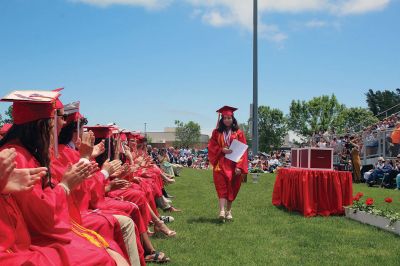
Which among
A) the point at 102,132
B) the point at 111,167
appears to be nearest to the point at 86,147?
the point at 111,167

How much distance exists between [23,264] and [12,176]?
477 millimetres

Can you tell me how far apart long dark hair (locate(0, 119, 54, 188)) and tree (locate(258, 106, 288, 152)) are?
64.9 meters

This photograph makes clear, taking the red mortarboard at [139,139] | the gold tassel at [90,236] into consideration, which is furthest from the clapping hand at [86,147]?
the red mortarboard at [139,139]

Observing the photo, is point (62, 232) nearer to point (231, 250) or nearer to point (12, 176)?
point (12, 176)

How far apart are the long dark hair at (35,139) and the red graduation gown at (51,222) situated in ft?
0.15

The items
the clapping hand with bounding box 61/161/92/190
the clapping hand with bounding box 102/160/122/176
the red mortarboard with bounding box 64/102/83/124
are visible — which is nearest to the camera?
the clapping hand with bounding box 61/161/92/190

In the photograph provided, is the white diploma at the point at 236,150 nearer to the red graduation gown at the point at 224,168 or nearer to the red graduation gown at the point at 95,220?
the red graduation gown at the point at 224,168

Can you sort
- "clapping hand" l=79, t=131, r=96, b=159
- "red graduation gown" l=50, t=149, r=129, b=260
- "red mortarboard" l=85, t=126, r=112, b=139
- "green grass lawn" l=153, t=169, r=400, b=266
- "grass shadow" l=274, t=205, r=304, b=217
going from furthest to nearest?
"grass shadow" l=274, t=205, r=304, b=217, "red mortarboard" l=85, t=126, r=112, b=139, "green grass lawn" l=153, t=169, r=400, b=266, "clapping hand" l=79, t=131, r=96, b=159, "red graduation gown" l=50, t=149, r=129, b=260

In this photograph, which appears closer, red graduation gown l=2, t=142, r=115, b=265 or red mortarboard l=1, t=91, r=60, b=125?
red graduation gown l=2, t=142, r=115, b=265

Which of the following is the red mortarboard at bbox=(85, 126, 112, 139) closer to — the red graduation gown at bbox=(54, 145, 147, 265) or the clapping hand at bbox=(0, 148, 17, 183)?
the red graduation gown at bbox=(54, 145, 147, 265)

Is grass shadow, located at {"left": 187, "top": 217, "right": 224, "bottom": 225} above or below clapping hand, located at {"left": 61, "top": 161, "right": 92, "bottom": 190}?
below

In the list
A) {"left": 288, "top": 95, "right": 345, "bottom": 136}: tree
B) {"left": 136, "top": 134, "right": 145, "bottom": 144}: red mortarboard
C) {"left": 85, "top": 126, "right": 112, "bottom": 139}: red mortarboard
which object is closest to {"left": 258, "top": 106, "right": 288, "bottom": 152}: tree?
{"left": 288, "top": 95, "right": 345, "bottom": 136}: tree

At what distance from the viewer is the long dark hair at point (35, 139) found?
321 centimetres

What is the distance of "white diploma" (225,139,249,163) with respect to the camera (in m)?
8.58
